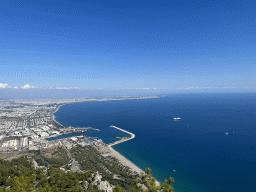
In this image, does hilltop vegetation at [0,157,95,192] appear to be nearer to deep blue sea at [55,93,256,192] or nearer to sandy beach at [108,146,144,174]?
sandy beach at [108,146,144,174]

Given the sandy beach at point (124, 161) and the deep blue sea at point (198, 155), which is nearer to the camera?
the deep blue sea at point (198, 155)

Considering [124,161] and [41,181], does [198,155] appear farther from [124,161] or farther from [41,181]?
[41,181]

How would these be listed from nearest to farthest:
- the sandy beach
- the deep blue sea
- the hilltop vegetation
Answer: the hilltop vegetation, the deep blue sea, the sandy beach

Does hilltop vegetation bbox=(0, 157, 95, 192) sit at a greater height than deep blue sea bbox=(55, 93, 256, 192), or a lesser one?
greater

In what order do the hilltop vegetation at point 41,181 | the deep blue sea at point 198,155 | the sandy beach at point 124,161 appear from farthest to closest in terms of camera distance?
the sandy beach at point 124,161, the deep blue sea at point 198,155, the hilltop vegetation at point 41,181

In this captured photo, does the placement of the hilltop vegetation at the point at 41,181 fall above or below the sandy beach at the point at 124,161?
above

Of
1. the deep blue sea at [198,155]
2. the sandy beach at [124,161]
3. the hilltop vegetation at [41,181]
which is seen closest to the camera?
the hilltop vegetation at [41,181]

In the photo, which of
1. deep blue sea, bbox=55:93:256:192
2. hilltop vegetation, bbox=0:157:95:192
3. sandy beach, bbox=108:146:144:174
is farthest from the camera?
sandy beach, bbox=108:146:144:174

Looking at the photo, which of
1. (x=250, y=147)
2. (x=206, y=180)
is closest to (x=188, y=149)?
(x=206, y=180)

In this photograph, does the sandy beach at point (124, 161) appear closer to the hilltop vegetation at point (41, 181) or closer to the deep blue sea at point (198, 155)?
the deep blue sea at point (198, 155)

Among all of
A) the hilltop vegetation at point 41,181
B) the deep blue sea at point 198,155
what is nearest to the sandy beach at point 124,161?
the deep blue sea at point 198,155

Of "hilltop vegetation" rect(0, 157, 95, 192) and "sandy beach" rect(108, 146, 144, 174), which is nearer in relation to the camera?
"hilltop vegetation" rect(0, 157, 95, 192)

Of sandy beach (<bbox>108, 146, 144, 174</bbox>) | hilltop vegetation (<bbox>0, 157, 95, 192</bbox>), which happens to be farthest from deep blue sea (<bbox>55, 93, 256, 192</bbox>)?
hilltop vegetation (<bbox>0, 157, 95, 192</bbox>)
